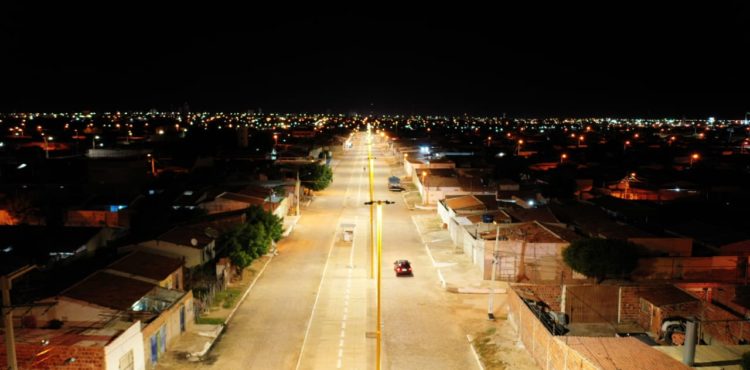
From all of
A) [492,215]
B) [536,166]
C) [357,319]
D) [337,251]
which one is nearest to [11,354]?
[357,319]

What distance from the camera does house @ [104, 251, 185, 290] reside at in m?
18.5

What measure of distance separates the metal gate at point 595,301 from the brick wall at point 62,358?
1440 cm

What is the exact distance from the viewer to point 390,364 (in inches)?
634

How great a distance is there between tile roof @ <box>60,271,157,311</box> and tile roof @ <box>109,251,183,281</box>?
0.74m

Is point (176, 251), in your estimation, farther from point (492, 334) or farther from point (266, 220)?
point (492, 334)

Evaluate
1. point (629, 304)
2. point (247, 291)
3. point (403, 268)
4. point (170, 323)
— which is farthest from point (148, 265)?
point (629, 304)

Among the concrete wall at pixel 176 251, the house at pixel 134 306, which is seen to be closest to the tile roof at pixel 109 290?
the house at pixel 134 306

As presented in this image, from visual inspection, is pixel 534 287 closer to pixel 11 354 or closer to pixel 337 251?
pixel 337 251

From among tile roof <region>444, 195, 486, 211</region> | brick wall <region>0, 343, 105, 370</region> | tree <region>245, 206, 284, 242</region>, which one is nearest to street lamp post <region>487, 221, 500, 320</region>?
tile roof <region>444, 195, 486, 211</region>

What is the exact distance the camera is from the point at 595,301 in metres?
19.0

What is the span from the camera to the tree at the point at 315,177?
156ft

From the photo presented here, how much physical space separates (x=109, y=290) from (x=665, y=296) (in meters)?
17.5

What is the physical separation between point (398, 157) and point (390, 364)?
65039 millimetres

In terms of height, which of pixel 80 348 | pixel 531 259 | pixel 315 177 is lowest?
pixel 531 259
